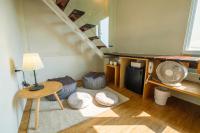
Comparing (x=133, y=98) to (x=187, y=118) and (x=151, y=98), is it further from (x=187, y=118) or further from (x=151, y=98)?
(x=187, y=118)

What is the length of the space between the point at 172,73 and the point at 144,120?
0.81 m

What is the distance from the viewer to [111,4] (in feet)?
11.2

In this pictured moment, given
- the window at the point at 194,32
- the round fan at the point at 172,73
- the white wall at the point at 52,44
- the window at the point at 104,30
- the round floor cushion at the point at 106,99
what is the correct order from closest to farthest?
the round fan at the point at 172,73
the window at the point at 194,32
the round floor cushion at the point at 106,99
the white wall at the point at 52,44
the window at the point at 104,30

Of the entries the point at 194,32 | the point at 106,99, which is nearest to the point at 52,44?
the point at 106,99

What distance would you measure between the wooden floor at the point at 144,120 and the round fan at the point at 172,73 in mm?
486

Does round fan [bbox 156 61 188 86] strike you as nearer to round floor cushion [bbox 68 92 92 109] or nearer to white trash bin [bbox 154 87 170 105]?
white trash bin [bbox 154 87 170 105]

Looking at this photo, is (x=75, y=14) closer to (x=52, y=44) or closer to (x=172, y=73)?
(x=52, y=44)

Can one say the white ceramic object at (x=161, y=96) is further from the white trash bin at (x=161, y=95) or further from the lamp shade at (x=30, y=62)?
the lamp shade at (x=30, y=62)

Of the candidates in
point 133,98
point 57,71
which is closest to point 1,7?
point 57,71

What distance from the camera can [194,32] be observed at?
2.02m

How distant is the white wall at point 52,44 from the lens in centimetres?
256

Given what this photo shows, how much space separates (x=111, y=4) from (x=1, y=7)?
276 centimetres

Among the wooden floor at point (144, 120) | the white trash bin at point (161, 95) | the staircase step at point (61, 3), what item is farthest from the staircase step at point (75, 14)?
the white trash bin at point (161, 95)

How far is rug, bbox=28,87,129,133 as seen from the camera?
1.58 m
